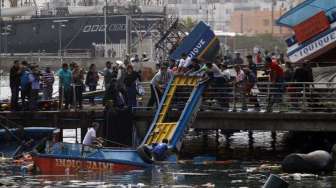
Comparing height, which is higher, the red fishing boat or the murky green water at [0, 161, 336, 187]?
the red fishing boat

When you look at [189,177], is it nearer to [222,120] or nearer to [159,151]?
[159,151]

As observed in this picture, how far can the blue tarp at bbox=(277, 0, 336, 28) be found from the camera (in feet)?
118

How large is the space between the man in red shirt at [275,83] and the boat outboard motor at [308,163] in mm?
2750

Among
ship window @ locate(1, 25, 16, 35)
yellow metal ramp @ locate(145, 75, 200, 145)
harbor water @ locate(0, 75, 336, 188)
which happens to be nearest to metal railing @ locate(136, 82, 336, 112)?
yellow metal ramp @ locate(145, 75, 200, 145)

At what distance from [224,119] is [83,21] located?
314ft

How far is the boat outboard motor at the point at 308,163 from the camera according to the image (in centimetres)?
2803

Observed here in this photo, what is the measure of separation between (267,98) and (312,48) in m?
5.65

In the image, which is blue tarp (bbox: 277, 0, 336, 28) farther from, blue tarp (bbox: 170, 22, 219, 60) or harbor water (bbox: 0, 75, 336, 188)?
harbor water (bbox: 0, 75, 336, 188)

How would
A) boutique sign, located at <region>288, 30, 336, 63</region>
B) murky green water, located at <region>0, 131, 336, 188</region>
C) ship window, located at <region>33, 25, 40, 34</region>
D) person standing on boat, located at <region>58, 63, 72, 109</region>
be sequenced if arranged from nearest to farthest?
murky green water, located at <region>0, 131, 336, 188</region>
person standing on boat, located at <region>58, 63, 72, 109</region>
boutique sign, located at <region>288, 30, 336, 63</region>
ship window, located at <region>33, 25, 40, 34</region>

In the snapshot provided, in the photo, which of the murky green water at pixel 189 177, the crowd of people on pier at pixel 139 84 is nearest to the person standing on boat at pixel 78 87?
the crowd of people on pier at pixel 139 84

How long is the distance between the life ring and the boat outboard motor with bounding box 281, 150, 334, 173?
3.52 m

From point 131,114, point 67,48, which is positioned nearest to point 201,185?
point 131,114

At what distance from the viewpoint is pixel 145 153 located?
89.2ft

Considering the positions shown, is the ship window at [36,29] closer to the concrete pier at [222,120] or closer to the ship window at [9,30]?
the ship window at [9,30]
